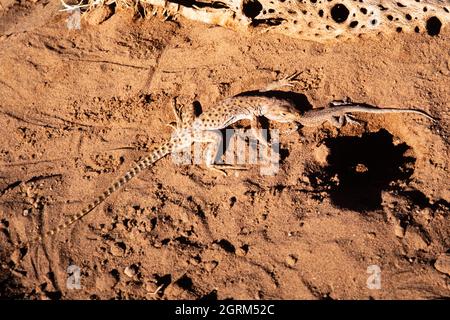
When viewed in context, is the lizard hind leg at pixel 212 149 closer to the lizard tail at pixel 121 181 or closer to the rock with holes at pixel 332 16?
the lizard tail at pixel 121 181

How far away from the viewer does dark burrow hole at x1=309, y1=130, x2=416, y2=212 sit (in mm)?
5615

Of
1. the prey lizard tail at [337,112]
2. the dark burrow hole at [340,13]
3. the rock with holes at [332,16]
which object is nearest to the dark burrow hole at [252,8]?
the rock with holes at [332,16]

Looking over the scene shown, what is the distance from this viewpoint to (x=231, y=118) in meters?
6.34

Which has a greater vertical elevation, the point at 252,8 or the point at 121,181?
the point at 252,8

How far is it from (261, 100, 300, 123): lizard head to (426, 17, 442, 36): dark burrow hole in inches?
91.7

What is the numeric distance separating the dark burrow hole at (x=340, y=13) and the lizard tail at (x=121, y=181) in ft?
10.1

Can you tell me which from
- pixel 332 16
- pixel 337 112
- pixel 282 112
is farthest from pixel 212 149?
pixel 332 16

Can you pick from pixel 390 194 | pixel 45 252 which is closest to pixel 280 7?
pixel 390 194

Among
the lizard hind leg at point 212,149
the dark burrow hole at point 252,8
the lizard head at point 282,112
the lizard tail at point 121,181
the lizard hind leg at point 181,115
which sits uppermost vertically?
the dark burrow hole at point 252,8

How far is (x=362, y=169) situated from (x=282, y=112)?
138 cm

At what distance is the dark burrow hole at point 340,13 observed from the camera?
6.48 m

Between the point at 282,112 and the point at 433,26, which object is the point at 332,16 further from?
the point at 282,112

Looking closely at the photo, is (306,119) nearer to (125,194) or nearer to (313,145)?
(313,145)

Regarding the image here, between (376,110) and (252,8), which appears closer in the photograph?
(376,110)
